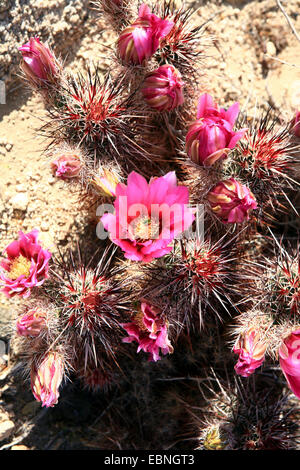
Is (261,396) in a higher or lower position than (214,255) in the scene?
lower

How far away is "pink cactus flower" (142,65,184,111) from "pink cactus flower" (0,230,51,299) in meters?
0.86

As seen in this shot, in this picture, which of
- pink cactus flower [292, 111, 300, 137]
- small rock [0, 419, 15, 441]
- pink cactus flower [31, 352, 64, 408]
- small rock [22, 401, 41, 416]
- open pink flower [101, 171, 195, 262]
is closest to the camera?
open pink flower [101, 171, 195, 262]

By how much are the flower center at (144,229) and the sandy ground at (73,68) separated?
2.56ft

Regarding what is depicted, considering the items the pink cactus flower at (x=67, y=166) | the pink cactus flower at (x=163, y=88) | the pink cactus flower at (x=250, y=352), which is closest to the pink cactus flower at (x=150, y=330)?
the pink cactus flower at (x=250, y=352)

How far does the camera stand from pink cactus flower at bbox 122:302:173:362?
1.93 metres

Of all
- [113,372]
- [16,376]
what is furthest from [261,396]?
[16,376]

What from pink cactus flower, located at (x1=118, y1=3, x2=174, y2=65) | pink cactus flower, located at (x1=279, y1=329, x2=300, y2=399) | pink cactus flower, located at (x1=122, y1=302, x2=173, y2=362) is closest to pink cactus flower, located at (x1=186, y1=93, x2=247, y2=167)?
pink cactus flower, located at (x1=118, y1=3, x2=174, y2=65)

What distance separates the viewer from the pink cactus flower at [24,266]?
1.91 meters

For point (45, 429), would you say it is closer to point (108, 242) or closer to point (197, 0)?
point (108, 242)

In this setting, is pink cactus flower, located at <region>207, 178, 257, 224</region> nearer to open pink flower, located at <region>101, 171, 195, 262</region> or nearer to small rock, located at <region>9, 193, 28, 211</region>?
open pink flower, located at <region>101, 171, 195, 262</region>

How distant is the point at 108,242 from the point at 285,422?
1.43 meters

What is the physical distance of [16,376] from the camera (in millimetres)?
2611

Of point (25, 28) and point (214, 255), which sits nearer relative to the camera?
point (214, 255)

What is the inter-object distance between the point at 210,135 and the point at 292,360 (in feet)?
3.39
